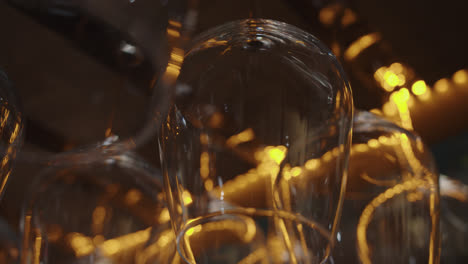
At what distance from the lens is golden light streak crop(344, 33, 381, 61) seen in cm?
53

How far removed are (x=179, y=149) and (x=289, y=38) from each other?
3.1 inches

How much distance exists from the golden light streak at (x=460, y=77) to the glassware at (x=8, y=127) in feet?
2.20

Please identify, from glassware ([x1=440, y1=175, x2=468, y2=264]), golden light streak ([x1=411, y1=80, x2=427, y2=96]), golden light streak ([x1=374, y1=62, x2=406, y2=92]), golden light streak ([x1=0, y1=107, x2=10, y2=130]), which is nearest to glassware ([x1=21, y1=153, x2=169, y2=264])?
golden light streak ([x1=0, y1=107, x2=10, y2=130])

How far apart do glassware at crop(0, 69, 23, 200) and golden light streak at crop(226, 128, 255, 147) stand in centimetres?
11

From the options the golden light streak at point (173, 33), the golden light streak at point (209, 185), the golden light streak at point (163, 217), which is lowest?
the golden light streak at point (163, 217)

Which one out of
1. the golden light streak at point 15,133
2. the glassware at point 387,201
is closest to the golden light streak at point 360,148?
the glassware at point 387,201

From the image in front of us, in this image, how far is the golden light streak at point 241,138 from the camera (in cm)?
22

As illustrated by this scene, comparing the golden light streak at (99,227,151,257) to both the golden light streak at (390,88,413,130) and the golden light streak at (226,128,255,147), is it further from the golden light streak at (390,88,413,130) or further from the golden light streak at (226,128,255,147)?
the golden light streak at (390,88,413,130)

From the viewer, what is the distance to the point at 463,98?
881 mm

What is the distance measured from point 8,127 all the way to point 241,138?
0.11 metres

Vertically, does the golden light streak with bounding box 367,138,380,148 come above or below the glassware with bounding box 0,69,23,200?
above

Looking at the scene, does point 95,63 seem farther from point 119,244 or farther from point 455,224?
point 455,224

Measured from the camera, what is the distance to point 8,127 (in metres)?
0.23

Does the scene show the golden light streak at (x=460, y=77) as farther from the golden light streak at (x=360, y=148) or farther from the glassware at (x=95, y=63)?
the glassware at (x=95, y=63)
